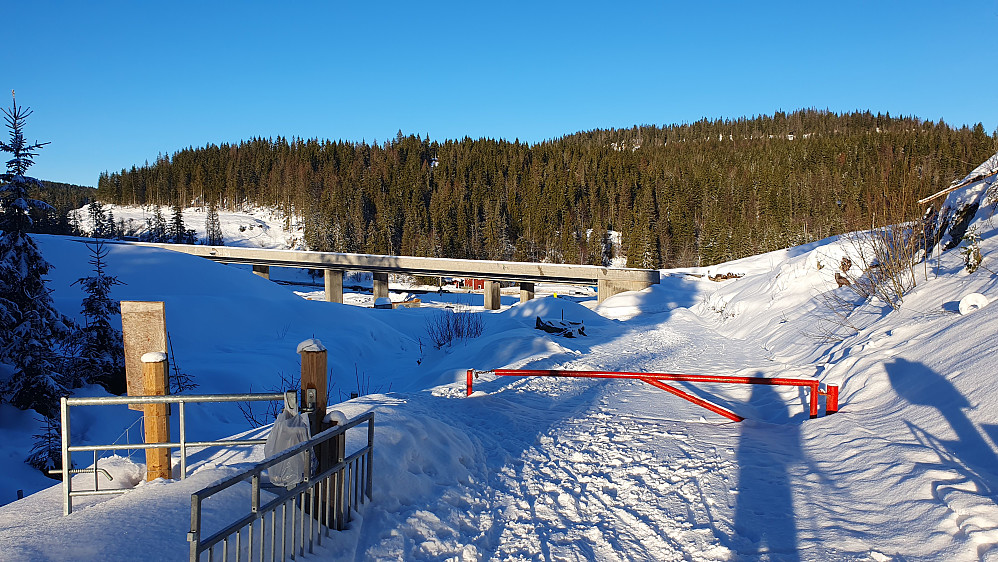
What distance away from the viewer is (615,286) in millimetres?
48188

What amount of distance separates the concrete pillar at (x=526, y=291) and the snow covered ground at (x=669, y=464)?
42.7m

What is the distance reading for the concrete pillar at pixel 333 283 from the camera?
54281 millimetres

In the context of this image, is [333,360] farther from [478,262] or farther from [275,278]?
[275,278]

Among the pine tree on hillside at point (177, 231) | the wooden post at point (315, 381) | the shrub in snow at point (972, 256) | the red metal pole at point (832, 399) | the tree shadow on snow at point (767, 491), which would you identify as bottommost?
the tree shadow on snow at point (767, 491)

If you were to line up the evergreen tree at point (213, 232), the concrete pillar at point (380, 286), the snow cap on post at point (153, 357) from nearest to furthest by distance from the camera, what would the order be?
1. the snow cap on post at point (153, 357)
2. the concrete pillar at point (380, 286)
3. the evergreen tree at point (213, 232)

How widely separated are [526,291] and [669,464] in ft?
170

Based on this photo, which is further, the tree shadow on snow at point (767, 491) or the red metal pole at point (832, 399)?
the red metal pole at point (832, 399)

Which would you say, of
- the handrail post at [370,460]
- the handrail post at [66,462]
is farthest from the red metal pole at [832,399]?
the handrail post at [66,462]

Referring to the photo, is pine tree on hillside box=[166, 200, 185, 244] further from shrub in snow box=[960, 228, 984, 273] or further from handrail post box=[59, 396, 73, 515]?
shrub in snow box=[960, 228, 984, 273]

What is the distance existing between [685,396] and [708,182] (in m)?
105

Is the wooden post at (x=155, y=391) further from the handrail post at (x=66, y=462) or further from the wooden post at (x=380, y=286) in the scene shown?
the wooden post at (x=380, y=286)

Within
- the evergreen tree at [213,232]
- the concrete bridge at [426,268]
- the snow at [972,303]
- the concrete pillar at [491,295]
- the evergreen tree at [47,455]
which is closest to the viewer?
the snow at [972,303]

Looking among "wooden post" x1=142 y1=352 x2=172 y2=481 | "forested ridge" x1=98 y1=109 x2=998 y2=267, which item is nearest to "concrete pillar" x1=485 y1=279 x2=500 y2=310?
"forested ridge" x1=98 y1=109 x2=998 y2=267

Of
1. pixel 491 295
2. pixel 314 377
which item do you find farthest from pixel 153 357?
pixel 491 295
